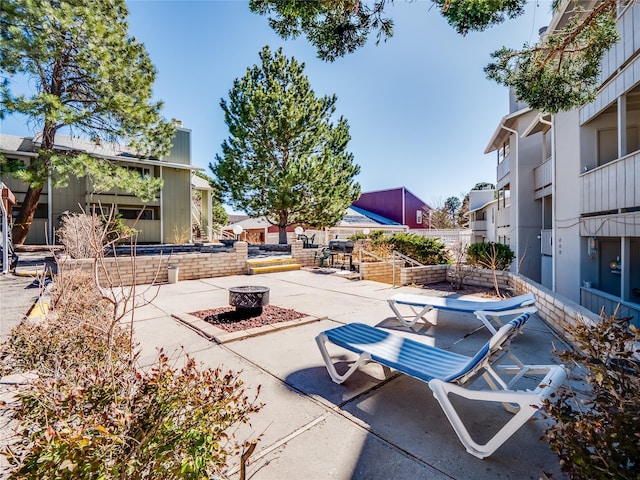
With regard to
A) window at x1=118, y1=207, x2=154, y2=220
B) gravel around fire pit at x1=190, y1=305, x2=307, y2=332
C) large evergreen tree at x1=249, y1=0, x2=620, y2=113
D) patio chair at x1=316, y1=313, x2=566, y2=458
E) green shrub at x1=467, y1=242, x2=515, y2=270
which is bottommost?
gravel around fire pit at x1=190, y1=305, x2=307, y2=332

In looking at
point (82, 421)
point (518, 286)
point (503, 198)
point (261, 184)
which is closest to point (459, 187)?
point (503, 198)

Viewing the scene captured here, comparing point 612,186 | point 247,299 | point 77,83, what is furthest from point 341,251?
point 77,83

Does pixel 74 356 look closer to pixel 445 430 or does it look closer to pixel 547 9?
pixel 445 430

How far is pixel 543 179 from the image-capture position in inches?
437

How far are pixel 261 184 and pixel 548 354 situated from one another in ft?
51.6

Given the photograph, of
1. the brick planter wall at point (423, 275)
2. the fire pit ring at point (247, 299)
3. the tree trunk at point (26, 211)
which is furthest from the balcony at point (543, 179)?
the tree trunk at point (26, 211)

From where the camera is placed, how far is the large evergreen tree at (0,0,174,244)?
11391mm

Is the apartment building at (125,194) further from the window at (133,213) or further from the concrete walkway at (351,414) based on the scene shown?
the concrete walkway at (351,414)

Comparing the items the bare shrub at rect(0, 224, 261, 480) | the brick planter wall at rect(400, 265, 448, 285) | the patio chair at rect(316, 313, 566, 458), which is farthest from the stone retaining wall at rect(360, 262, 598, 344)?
the bare shrub at rect(0, 224, 261, 480)

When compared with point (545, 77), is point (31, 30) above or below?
above

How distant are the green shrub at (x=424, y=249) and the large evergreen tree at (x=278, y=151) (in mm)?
7194

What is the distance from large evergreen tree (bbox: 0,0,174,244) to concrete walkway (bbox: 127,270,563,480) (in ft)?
36.4

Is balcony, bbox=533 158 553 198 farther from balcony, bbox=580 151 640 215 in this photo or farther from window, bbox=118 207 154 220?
window, bbox=118 207 154 220

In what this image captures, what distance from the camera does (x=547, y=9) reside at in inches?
168
